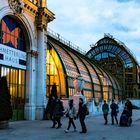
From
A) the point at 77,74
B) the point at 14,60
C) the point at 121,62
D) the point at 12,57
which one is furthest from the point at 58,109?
the point at 121,62

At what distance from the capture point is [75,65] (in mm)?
48375

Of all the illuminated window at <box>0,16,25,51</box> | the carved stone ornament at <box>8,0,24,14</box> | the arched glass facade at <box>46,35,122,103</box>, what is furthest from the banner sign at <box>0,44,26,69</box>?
the arched glass facade at <box>46,35,122,103</box>

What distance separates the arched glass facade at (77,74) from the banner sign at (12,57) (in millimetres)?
11825

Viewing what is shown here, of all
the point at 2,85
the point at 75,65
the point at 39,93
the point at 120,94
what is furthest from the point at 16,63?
the point at 120,94

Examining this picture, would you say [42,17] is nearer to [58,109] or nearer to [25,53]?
[25,53]

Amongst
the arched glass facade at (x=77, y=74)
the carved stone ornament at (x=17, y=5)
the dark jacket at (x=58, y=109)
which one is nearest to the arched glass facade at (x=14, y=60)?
the carved stone ornament at (x=17, y=5)

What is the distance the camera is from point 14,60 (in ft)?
92.9

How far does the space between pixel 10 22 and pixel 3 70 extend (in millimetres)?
3836

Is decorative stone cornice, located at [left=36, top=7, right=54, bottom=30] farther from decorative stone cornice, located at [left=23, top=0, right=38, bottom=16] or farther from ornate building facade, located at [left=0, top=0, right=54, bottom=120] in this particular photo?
decorative stone cornice, located at [left=23, top=0, right=38, bottom=16]

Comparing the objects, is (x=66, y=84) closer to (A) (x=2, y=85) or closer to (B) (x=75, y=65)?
(B) (x=75, y=65)

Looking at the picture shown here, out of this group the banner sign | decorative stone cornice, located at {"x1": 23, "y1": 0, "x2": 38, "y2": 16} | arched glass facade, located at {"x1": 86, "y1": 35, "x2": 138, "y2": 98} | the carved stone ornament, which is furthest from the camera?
arched glass facade, located at {"x1": 86, "y1": 35, "x2": 138, "y2": 98}

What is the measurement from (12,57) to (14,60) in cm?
44

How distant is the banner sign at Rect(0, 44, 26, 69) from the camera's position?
26.7 meters

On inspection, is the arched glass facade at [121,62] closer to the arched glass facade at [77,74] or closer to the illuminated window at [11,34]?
the arched glass facade at [77,74]
